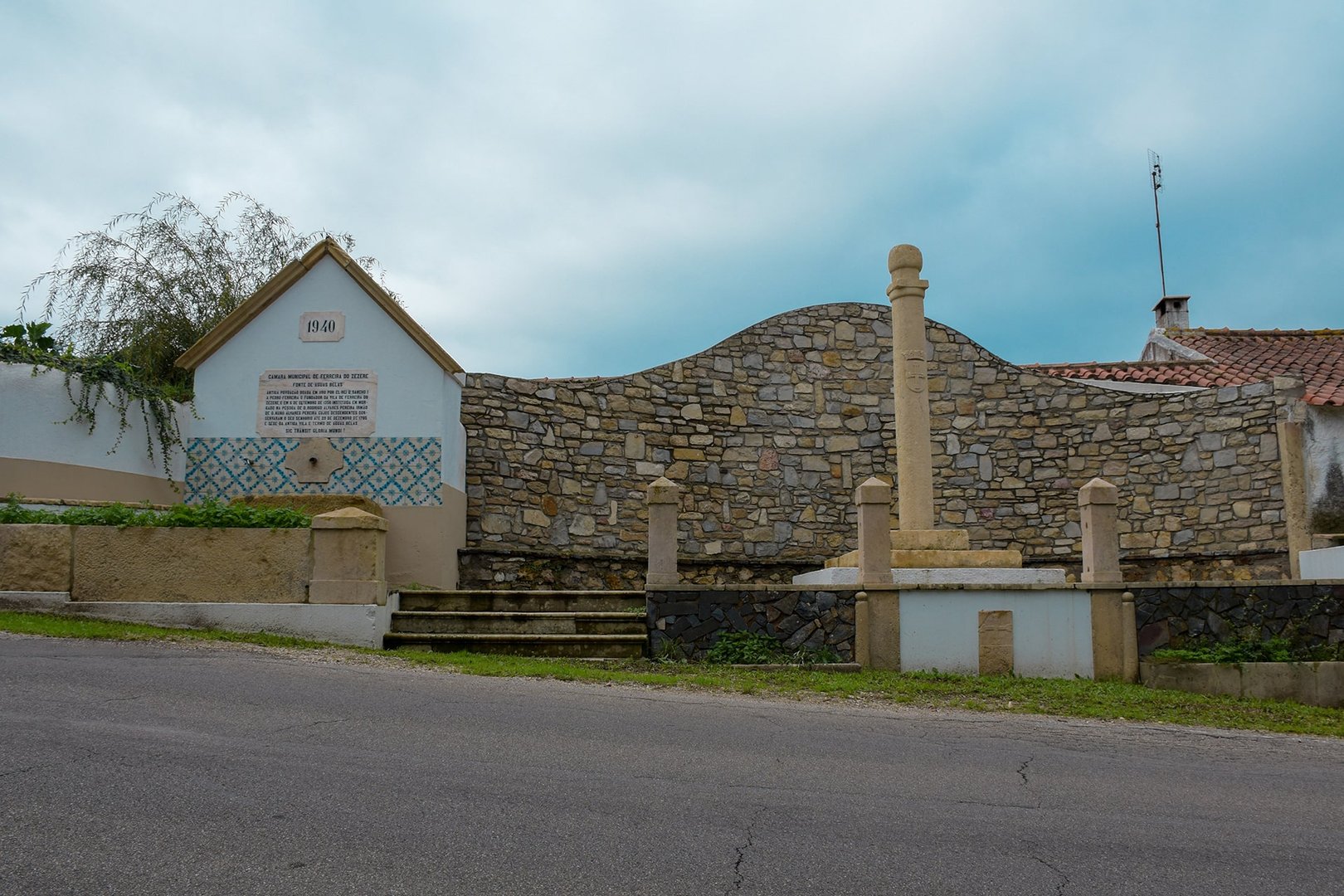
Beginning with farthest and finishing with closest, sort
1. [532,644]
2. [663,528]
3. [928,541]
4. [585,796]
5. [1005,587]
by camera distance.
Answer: [928,541], [663,528], [1005,587], [532,644], [585,796]

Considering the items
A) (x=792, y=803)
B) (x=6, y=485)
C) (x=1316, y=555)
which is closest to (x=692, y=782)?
(x=792, y=803)

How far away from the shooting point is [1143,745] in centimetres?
778

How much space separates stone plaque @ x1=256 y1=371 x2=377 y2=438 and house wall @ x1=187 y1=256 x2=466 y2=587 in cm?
9

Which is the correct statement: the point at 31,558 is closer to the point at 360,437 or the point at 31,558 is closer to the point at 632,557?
the point at 360,437

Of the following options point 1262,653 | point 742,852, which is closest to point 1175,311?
point 1262,653

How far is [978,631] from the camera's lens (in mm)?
11078

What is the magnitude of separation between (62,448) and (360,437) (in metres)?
3.31

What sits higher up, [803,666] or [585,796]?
[803,666]

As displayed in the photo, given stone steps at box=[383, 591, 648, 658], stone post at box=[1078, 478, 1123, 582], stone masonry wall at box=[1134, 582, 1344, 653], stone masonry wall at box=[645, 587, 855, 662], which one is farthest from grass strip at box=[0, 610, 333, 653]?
stone masonry wall at box=[1134, 582, 1344, 653]

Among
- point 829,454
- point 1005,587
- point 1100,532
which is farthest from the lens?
point 829,454

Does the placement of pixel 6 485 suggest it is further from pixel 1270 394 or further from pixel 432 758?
pixel 1270 394

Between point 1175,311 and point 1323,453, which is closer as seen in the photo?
point 1323,453

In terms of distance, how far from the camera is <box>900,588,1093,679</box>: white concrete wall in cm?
1104

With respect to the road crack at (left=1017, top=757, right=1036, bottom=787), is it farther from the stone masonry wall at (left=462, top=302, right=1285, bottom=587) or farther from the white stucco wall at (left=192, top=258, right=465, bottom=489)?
the stone masonry wall at (left=462, top=302, right=1285, bottom=587)
